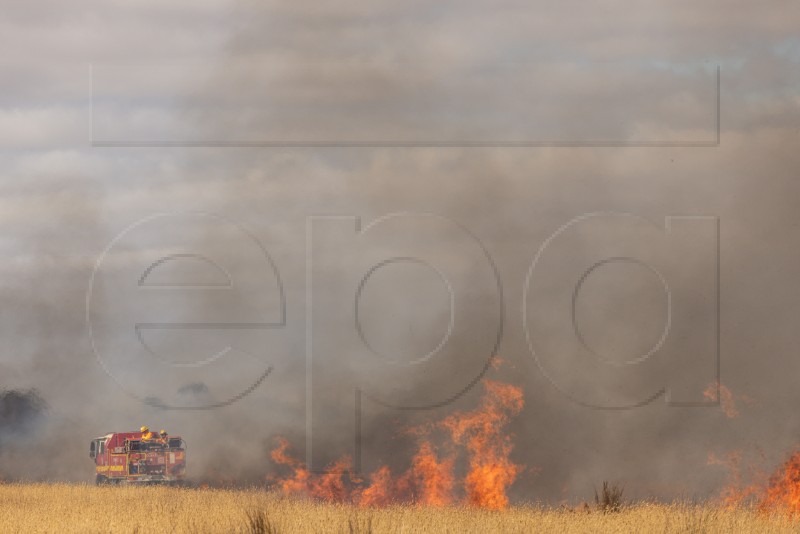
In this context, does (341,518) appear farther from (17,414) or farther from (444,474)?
(17,414)

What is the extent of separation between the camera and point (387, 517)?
2158 centimetres

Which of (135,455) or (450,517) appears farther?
(135,455)

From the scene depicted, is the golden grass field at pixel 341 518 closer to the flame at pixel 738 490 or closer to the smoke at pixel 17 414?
the flame at pixel 738 490

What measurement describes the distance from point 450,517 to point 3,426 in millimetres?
36020

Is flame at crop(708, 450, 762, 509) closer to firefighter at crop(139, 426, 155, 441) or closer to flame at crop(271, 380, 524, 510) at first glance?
flame at crop(271, 380, 524, 510)

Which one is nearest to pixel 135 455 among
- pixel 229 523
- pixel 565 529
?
pixel 229 523

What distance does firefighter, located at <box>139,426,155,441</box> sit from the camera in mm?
41344

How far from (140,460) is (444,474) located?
45.0 feet

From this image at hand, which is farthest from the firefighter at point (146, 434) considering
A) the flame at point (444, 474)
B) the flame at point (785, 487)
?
the flame at point (785, 487)

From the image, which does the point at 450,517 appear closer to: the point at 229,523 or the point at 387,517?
the point at 387,517

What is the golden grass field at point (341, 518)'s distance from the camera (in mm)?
20109

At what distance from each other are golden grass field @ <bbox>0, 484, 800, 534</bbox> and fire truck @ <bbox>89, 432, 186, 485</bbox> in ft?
44.7

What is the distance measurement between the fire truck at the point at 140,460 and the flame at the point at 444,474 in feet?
22.2

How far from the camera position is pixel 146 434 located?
1629 inches
